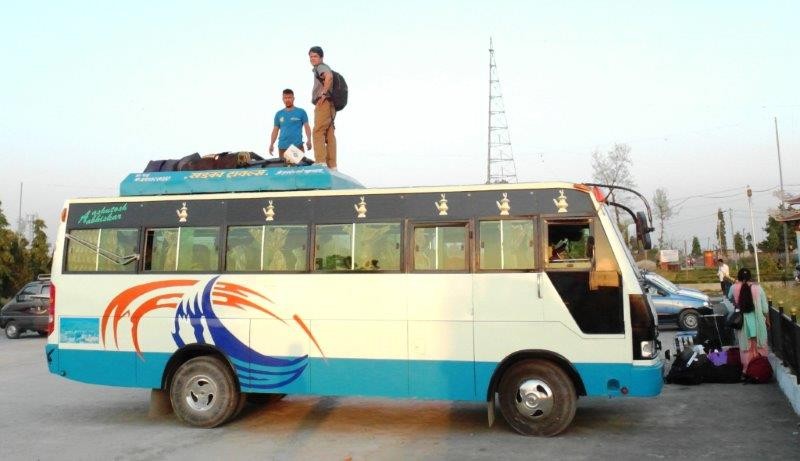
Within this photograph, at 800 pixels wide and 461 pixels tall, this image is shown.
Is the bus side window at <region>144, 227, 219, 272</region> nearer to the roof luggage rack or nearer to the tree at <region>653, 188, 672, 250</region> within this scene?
the roof luggage rack

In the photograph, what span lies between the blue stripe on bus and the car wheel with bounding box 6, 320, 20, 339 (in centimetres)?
1560

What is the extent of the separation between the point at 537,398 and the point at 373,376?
77.0 inches

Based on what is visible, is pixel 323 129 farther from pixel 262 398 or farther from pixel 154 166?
pixel 262 398

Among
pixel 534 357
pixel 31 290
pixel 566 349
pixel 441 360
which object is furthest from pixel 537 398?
pixel 31 290

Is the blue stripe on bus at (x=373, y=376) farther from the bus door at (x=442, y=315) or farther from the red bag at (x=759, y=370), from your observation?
the red bag at (x=759, y=370)

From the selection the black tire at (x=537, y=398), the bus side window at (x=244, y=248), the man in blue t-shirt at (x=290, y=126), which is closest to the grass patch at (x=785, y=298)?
the black tire at (x=537, y=398)

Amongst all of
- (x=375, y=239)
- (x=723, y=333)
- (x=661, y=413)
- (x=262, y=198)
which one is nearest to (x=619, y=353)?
(x=661, y=413)

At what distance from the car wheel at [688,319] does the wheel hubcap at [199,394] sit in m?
14.0

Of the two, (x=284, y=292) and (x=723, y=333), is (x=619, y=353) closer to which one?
(x=284, y=292)

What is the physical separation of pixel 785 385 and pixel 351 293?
20.6 ft

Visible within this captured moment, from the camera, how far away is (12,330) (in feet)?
72.7

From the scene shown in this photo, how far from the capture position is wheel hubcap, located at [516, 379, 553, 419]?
747cm

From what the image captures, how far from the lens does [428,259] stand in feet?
25.8

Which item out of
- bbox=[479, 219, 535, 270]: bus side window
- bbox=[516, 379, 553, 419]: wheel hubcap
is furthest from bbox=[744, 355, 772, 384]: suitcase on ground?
bbox=[479, 219, 535, 270]: bus side window
